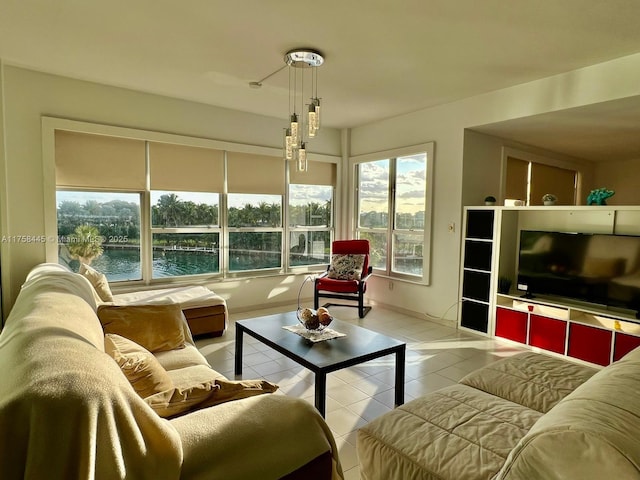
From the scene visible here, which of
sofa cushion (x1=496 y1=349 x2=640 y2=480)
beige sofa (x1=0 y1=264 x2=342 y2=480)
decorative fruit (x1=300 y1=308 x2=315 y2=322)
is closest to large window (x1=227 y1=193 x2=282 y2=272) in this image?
decorative fruit (x1=300 y1=308 x2=315 y2=322)

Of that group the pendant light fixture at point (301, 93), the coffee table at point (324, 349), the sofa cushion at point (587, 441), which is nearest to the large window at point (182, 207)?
the pendant light fixture at point (301, 93)

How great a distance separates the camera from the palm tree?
405 cm

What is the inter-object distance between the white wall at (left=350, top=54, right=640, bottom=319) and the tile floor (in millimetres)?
566

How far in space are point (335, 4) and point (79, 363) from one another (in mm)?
2487

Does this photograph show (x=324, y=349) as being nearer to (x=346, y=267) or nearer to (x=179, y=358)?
(x=179, y=358)

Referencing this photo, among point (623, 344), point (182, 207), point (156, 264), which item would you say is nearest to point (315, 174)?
point (182, 207)

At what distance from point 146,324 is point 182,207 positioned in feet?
8.18

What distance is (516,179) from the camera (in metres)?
5.24

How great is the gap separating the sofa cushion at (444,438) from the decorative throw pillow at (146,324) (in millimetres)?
1526

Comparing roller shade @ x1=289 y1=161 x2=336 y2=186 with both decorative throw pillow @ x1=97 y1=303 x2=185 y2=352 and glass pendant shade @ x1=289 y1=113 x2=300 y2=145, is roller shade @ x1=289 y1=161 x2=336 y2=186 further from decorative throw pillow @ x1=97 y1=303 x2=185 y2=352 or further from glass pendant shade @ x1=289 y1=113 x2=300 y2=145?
decorative throw pillow @ x1=97 y1=303 x2=185 y2=352

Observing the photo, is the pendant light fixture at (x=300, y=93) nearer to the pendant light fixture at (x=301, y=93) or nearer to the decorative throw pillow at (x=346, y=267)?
the pendant light fixture at (x=301, y=93)

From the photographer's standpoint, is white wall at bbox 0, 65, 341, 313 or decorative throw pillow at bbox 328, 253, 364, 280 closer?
white wall at bbox 0, 65, 341, 313

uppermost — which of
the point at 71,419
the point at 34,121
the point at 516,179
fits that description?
the point at 34,121

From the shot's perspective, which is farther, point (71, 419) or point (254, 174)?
point (254, 174)
